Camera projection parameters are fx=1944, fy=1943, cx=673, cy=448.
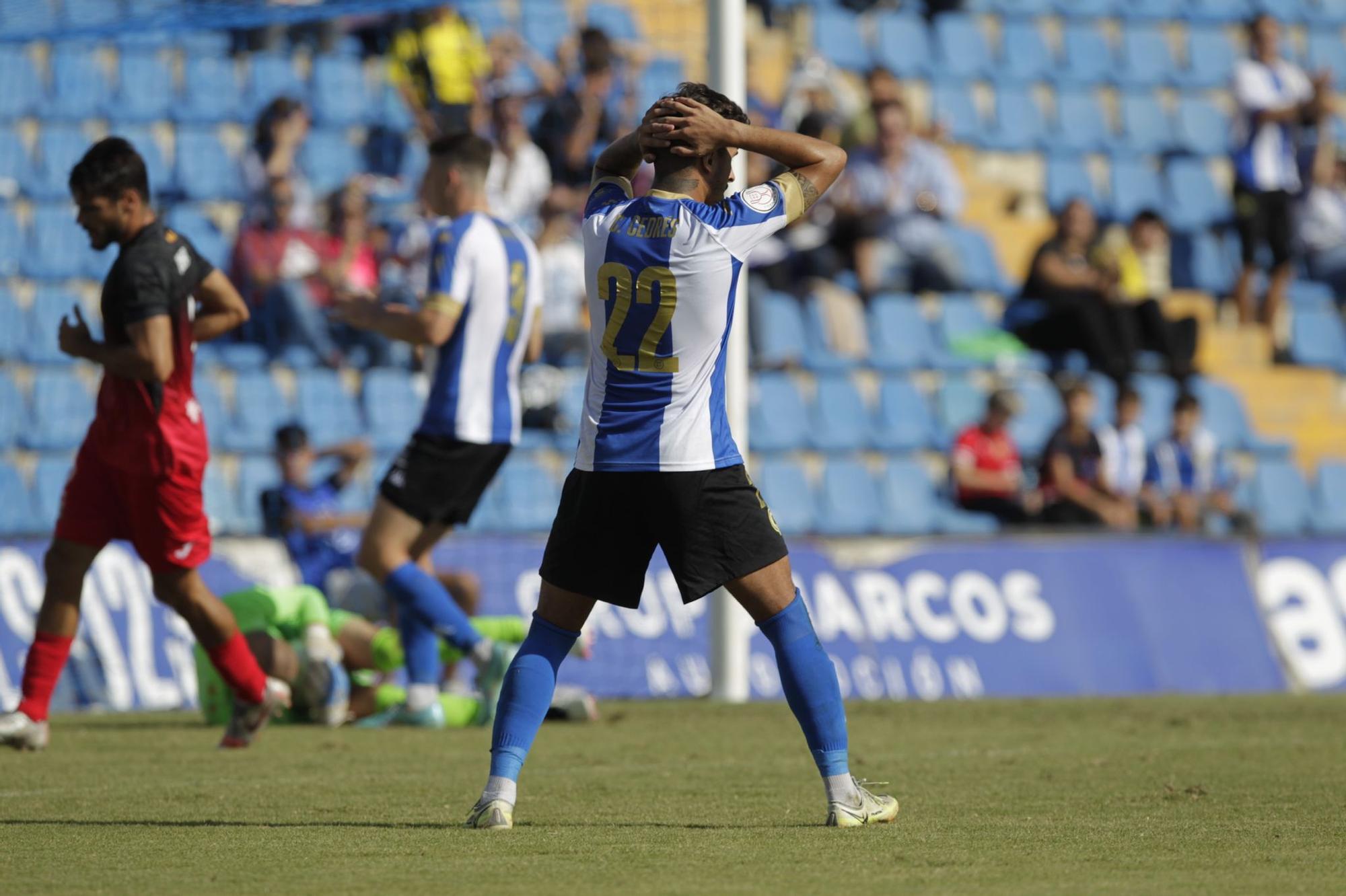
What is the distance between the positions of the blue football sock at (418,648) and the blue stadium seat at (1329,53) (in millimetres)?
13811

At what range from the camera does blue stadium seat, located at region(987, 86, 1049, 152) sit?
17703mm

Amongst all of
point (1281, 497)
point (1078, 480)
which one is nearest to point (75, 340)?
point (1078, 480)

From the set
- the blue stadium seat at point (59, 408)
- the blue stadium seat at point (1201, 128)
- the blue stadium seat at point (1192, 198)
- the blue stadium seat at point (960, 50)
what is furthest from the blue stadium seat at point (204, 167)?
the blue stadium seat at point (1201, 128)

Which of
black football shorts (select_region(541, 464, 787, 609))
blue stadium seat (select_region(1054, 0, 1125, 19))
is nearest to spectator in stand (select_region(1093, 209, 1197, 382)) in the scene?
blue stadium seat (select_region(1054, 0, 1125, 19))

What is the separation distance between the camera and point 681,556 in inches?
211

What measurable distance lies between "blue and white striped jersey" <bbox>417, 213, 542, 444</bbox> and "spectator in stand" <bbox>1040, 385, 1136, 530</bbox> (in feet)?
18.7

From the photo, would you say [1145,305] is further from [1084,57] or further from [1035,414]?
[1084,57]

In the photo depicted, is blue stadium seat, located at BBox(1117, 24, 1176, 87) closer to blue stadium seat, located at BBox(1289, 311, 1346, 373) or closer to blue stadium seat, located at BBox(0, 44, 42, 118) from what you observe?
blue stadium seat, located at BBox(1289, 311, 1346, 373)

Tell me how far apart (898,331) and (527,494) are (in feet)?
13.0

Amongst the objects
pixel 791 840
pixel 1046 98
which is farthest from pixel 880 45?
pixel 791 840

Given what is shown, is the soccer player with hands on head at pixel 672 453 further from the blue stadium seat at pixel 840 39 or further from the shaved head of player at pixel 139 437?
the blue stadium seat at pixel 840 39

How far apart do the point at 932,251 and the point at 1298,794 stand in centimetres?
997

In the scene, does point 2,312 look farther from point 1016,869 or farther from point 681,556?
point 1016,869

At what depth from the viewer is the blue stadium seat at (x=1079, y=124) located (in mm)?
17938
